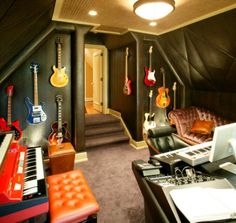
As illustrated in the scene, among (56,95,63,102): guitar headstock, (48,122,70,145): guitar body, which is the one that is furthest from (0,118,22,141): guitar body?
(56,95,63,102): guitar headstock

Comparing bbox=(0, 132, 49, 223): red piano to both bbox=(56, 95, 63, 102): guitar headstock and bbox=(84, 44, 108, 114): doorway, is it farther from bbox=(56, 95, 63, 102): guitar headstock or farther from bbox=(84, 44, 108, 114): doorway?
bbox=(84, 44, 108, 114): doorway

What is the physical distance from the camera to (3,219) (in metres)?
1.09

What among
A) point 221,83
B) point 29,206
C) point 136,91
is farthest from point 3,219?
point 221,83

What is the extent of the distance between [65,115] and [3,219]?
2.60 meters

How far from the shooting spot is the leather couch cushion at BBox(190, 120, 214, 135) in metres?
3.67

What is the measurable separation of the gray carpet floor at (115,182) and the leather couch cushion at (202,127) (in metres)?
1.11

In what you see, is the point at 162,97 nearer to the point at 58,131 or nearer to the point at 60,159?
A: the point at 58,131

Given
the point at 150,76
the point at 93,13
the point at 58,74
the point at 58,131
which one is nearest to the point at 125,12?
the point at 93,13

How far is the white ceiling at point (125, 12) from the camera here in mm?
2455

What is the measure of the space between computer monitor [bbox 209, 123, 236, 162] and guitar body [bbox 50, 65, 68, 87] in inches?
110

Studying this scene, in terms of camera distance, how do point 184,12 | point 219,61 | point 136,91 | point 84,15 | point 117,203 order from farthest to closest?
point 136,91
point 219,61
point 84,15
point 184,12
point 117,203

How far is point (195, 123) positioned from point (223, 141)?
2741 millimetres

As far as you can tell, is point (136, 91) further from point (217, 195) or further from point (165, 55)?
point (217, 195)

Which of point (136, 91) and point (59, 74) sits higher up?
point (59, 74)
